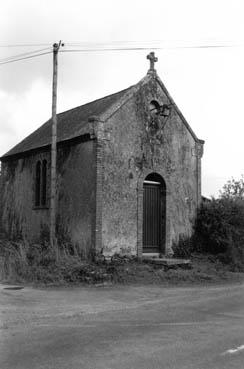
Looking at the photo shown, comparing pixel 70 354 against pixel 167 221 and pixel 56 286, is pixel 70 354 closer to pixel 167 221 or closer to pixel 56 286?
pixel 56 286

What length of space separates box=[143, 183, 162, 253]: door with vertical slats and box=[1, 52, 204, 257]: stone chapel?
0.04 m

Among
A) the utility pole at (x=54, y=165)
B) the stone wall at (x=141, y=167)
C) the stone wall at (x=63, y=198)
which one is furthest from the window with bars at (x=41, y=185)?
the stone wall at (x=141, y=167)

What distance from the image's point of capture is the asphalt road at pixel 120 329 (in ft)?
20.4

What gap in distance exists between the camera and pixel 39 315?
954 centimetres

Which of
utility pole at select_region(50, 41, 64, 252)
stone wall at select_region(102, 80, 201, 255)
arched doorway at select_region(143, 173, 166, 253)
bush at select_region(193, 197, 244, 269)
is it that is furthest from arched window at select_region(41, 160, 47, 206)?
bush at select_region(193, 197, 244, 269)

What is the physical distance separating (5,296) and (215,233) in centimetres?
1044

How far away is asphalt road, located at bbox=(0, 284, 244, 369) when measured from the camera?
6219mm

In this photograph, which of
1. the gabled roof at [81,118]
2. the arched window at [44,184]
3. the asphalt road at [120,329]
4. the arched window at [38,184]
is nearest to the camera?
the asphalt road at [120,329]

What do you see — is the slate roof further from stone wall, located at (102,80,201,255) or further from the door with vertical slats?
the door with vertical slats

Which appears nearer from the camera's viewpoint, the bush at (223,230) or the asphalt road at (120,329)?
the asphalt road at (120,329)

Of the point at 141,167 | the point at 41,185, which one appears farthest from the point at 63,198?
the point at 141,167

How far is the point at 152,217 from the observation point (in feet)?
62.5

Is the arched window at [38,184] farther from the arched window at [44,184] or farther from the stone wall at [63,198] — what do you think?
the arched window at [44,184]

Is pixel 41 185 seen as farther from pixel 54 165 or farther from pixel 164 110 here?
pixel 164 110
